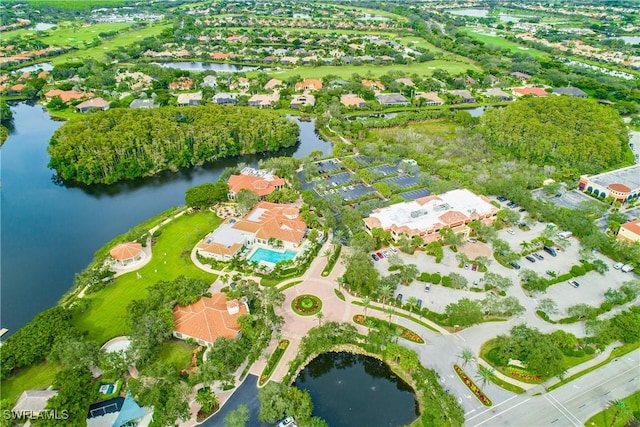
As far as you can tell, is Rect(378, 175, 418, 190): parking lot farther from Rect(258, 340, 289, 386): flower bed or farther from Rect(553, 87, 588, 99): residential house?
Rect(553, 87, 588, 99): residential house

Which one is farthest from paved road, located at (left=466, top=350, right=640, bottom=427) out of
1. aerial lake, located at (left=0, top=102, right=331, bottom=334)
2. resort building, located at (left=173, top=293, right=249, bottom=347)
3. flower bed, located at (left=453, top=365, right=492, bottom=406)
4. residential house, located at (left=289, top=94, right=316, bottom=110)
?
residential house, located at (left=289, top=94, right=316, bottom=110)

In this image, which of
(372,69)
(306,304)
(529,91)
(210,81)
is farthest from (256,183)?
(372,69)

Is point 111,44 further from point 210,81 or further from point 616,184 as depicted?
point 616,184

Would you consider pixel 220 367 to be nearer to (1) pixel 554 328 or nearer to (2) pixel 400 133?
(1) pixel 554 328

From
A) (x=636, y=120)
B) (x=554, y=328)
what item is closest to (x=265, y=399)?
(x=554, y=328)

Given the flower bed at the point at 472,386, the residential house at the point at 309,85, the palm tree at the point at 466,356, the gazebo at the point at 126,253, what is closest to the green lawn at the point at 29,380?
the gazebo at the point at 126,253

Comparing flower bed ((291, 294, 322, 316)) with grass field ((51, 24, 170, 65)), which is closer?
flower bed ((291, 294, 322, 316))
